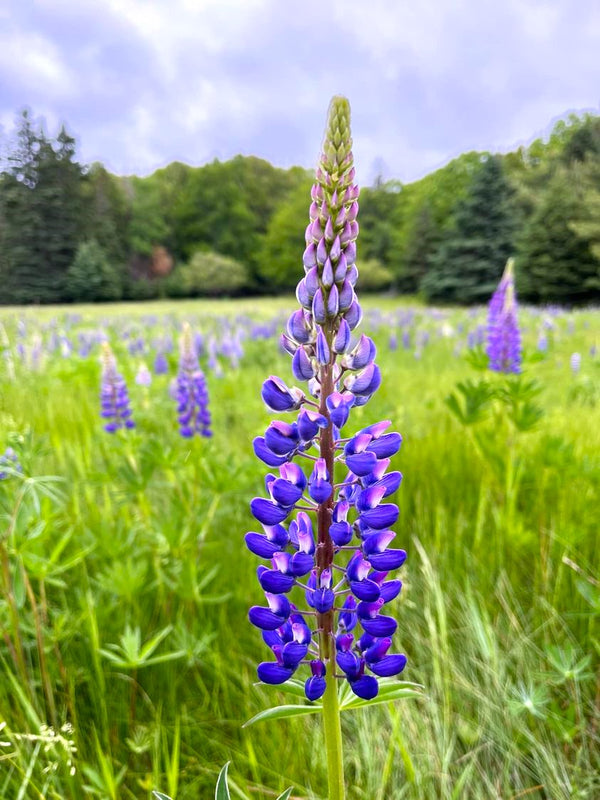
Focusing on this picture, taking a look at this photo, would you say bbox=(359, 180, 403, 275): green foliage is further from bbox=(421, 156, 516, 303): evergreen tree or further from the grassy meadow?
the grassy meadow

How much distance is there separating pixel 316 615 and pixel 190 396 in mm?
1733

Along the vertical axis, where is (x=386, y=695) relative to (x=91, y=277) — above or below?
below

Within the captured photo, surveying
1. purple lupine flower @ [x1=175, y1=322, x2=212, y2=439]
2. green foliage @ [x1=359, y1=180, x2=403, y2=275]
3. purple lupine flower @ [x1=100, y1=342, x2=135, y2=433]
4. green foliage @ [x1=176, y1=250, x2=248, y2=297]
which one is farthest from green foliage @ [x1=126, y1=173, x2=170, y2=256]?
purple lupine flower @ [x1=175, y1=322, x2=212, y2=439]

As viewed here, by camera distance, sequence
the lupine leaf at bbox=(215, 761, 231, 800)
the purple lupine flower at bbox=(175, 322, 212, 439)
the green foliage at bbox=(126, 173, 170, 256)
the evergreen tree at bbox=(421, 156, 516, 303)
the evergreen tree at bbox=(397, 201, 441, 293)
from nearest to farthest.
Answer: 1. the lupine leaf at bbox=(215, 761, 231, 800)
2. the purple lupine flower at bbox=(175, 322, 212, 439)
3. the evergreen tree at bbox=(421, 156, 516, 303)
4. the evergreen tree at bbox=(397, 201, 441, 293)
5. the green foliage at bbox=(126, 173, 170, 256)

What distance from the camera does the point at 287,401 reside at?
0.89 meters

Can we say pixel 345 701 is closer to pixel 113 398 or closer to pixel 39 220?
pixel 113 398

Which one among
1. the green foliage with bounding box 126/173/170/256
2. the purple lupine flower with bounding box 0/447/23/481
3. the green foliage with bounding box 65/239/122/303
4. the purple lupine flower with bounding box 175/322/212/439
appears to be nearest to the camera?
the purple lupine flower with bounding box 0/447/23/481

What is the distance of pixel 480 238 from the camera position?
26625 millimetres

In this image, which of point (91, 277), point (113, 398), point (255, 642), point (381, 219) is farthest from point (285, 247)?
point (255, 642)

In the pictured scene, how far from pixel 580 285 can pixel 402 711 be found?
88.0 feet

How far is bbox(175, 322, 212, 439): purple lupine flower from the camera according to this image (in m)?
2.44

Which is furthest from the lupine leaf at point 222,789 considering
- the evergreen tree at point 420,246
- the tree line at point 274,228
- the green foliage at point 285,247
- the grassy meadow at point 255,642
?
the green foliage at point 285,247

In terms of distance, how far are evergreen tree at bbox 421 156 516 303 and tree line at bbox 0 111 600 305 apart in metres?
0.07

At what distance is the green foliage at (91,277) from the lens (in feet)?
104
